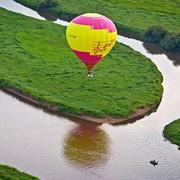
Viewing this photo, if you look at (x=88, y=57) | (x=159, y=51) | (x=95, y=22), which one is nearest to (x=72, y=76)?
(x=88, y=57)

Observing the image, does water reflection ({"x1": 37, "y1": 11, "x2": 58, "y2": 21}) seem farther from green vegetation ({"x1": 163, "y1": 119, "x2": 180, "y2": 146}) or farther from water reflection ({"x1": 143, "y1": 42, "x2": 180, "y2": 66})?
green vegetation ({"x1": 163, "y1": 119, "x2": 180, "y2": 146})

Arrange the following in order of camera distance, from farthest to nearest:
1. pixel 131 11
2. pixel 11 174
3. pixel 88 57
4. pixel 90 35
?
pixel 131 11, pixel 88 57, pixel 90 35, pixel 11 174

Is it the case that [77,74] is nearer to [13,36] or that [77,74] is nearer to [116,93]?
[116,93]

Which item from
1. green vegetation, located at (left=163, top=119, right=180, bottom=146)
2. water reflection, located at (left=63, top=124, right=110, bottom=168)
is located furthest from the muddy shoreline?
green vegetation, located at (left=163, top=119, right=180, bottom=146)

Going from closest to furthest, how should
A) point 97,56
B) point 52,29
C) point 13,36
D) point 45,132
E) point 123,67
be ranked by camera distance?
→ point 45,132 < point 97,56 < point 123,67 < point 13,36 < point 52,29

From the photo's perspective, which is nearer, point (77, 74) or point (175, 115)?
point (175, 115)

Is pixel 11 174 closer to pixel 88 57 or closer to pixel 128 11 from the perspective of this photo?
pixel 88 57

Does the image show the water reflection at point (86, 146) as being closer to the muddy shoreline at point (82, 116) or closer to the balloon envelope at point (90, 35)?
the muddy shoreline at point (82, 116)

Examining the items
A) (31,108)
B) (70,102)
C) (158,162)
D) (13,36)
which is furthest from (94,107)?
(13,36)
